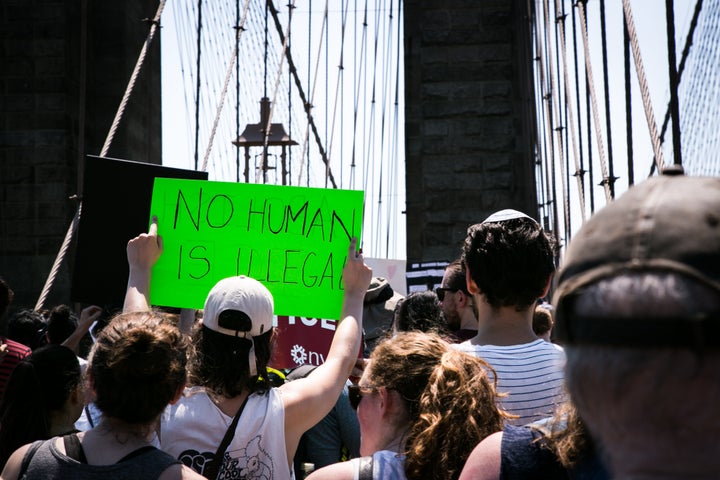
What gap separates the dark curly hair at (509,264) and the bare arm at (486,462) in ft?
1.94

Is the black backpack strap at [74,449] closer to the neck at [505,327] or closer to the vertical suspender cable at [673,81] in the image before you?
the neck at [505,327]

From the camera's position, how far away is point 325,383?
1.72 meters

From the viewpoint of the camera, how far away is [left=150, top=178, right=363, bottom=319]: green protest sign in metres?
2.23

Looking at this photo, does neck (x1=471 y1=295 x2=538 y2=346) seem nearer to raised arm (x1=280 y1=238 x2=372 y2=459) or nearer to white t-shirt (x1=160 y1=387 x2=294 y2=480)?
raised arm (x1=280 y1=238 x2=372 y2=459)

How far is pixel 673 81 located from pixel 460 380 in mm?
1603

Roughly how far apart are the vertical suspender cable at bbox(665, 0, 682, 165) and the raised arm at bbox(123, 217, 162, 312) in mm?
1343

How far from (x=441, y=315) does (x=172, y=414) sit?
1187 millimetres

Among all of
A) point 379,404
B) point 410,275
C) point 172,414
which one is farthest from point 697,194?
point 410,275

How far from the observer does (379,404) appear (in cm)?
147

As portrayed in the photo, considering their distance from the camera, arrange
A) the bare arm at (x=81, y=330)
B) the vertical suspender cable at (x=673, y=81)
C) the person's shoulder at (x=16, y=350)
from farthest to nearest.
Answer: the bare arm at (x=81, y=330) < the person's shoulder at (x=16, y=350) < the vertical suspender cable at (x=673, y=81)

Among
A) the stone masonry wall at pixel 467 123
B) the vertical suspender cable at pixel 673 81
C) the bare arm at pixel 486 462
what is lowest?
the bare arm at pixel 486 462

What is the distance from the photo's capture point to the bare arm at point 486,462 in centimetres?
108

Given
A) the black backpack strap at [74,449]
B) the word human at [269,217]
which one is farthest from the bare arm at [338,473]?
the word human at [269,217]

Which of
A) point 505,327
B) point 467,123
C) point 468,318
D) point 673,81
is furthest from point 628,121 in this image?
point 467,123
